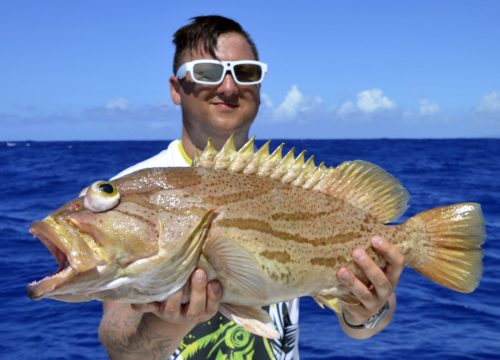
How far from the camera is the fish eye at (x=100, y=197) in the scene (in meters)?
2.61

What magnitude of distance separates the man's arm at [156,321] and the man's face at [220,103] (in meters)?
1.31

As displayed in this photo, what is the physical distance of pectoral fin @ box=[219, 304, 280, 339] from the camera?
293 centimetres

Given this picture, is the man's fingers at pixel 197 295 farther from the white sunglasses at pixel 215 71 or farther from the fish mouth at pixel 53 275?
the white sunglasses at pixel 215 71

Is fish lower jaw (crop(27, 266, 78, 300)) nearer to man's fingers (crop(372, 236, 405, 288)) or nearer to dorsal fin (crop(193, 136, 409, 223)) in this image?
dorsal fin (crop(193, 136, 409, 223))

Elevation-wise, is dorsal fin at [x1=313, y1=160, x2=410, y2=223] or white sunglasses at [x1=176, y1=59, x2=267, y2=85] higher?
white sunglasses at [x1=176, y1=59, x2=267, y2=85]

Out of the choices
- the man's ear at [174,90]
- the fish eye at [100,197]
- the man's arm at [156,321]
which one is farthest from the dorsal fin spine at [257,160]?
the man's ear at [174,90]

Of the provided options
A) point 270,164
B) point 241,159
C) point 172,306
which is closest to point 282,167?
point 270,164

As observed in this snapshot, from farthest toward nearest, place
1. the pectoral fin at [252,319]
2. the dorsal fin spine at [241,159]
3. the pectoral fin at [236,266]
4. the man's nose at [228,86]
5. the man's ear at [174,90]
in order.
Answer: the man's ear at [174,90], the man's nose at [228,86], the dorsal fin spine at [241,159], the pectoral fin at [252,319], the pectoral fin at [236,266]

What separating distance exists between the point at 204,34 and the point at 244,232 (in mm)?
1788

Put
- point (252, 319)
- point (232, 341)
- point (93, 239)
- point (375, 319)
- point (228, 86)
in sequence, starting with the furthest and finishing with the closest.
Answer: point (228, 86), point (232, 341), point (375, 319), point (252, 319), point (93, 239)

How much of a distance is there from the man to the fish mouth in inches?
28.3

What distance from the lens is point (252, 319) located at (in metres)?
2.94

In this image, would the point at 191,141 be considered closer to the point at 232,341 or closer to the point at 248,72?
the point at 248,72

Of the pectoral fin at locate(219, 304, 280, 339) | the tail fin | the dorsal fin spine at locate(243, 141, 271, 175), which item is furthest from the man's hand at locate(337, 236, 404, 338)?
the dorsal fin spine at locate(243, 141, 271, 175)
